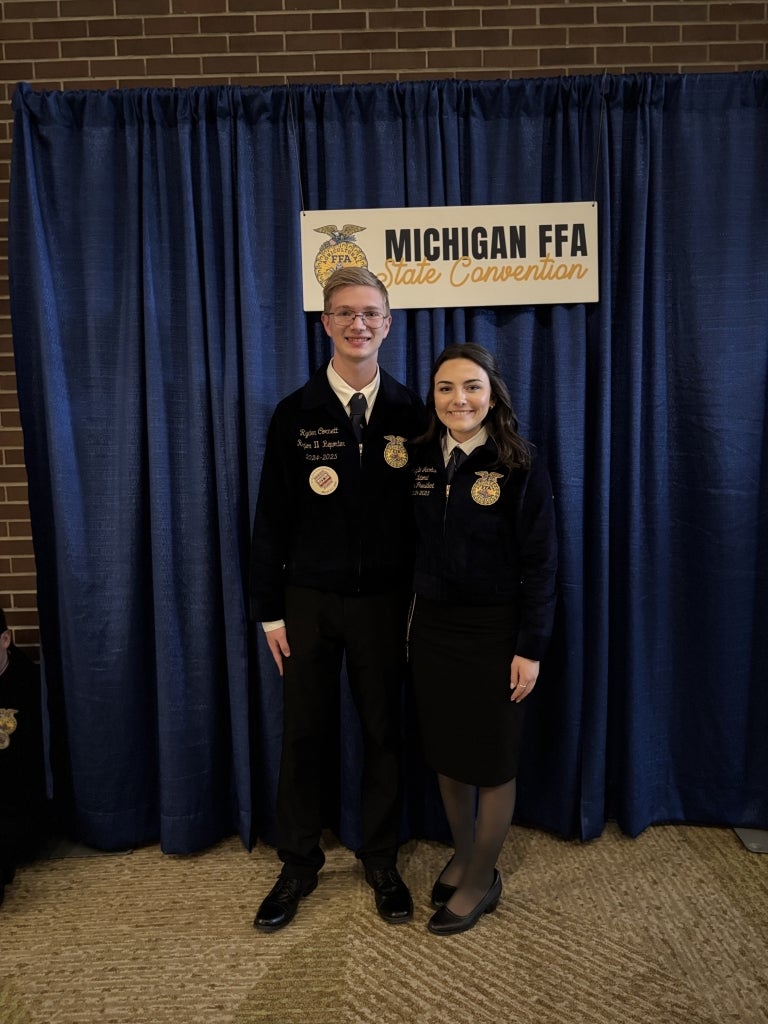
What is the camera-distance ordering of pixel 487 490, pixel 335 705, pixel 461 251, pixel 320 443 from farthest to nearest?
pixel 461 251
pixel 335 705
pixel 320 443
pixel 487 490

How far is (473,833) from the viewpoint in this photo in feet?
6.50

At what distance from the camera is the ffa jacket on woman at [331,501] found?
6.15 feet

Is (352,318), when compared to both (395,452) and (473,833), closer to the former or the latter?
(395,452)

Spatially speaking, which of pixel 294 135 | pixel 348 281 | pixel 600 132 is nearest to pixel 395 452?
pixel 348 281

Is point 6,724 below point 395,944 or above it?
above

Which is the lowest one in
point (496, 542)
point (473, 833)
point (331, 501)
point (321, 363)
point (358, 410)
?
point (473, 833)

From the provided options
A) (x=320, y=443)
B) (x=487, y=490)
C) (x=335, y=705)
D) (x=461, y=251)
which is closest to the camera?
(x=487, y=490)

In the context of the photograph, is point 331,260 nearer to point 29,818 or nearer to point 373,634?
point 373,634

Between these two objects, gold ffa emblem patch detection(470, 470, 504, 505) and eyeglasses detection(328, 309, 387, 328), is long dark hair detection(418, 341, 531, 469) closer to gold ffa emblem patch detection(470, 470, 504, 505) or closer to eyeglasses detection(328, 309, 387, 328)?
gold ffa emblem patch detection(470, 470, 504, 505)

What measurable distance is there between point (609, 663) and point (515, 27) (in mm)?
2083

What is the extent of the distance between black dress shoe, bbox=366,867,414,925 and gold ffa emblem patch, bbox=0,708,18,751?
3.86ft

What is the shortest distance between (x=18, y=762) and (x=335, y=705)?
103cm

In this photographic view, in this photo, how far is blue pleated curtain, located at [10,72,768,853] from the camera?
2.14 m

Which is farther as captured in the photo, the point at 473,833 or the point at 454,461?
the point at 473,833
